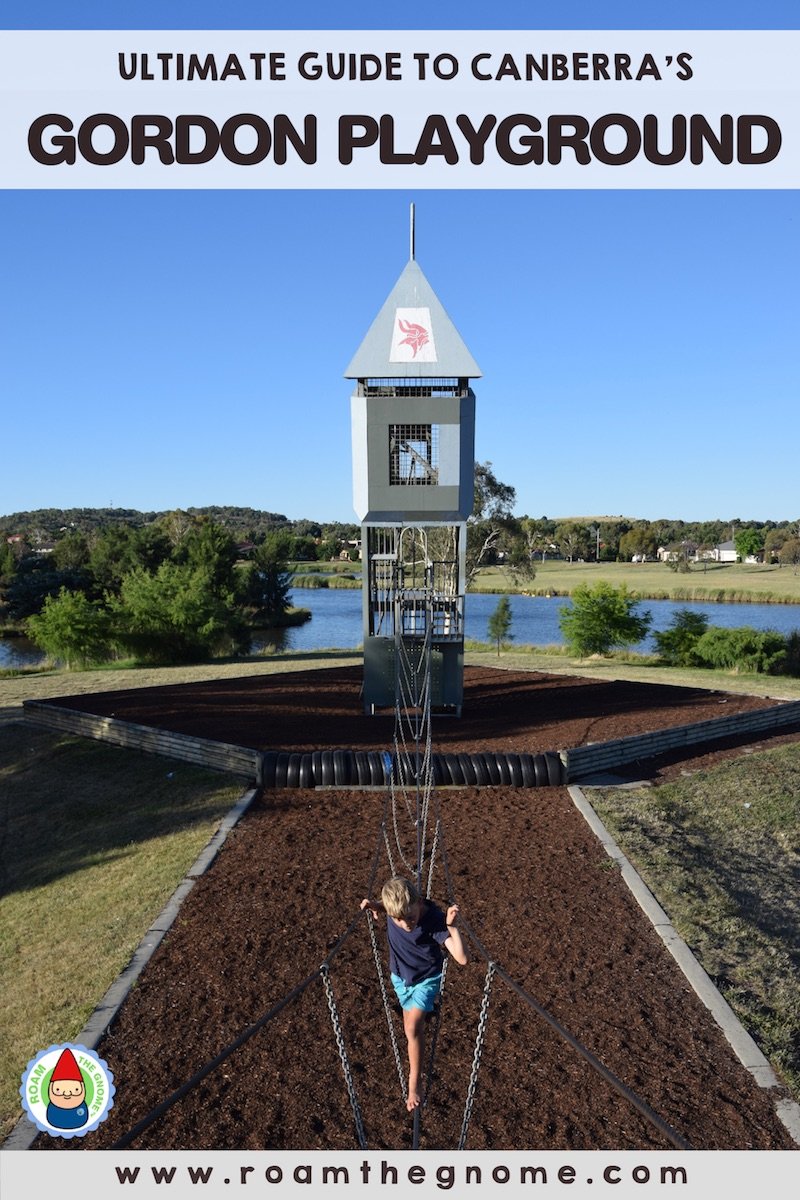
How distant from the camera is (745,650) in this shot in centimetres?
2605

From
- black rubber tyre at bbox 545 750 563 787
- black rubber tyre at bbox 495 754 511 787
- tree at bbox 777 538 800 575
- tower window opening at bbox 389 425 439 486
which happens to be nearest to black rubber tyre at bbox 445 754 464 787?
black rubber tyre at bbox 495 754 511 787

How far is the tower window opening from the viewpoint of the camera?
1484 cm

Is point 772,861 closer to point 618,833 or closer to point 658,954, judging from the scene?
point 618,833

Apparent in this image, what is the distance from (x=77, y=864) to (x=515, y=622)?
146 ft

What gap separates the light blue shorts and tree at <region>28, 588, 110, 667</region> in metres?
25.7

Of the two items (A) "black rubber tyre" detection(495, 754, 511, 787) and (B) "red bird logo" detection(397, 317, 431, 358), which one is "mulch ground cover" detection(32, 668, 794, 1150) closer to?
(A) "black rubber tyre" detection(495, 754, 511, 787)

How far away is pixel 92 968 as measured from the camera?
6832mm

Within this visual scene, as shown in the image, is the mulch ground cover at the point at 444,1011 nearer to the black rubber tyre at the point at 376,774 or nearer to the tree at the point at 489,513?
the black rubber tyre at the point at 376,774

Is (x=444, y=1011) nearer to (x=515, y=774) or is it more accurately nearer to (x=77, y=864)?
(x=77, y=864)

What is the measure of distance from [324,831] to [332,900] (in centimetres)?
200

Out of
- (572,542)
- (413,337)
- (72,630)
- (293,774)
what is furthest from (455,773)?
(572,542)

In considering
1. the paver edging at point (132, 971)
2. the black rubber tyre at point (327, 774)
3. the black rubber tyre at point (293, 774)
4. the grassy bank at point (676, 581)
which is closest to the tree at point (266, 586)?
the grassy bank at point (676, 581)

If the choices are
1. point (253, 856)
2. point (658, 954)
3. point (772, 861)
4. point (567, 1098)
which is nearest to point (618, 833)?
point (772, 861)

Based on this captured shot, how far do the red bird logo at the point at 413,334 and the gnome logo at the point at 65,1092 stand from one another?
472 inches
